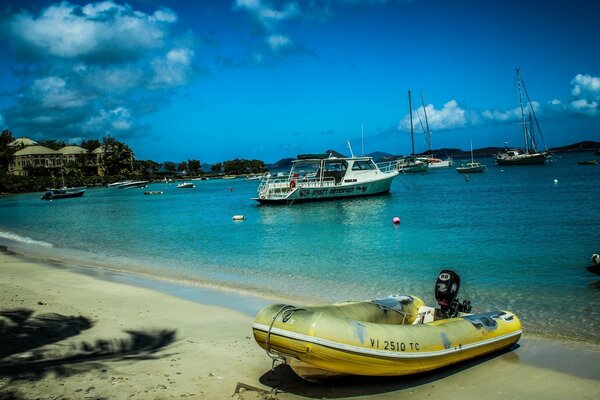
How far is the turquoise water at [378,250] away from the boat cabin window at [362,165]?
797cm

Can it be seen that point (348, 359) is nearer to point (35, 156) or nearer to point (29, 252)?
point (29, 252)

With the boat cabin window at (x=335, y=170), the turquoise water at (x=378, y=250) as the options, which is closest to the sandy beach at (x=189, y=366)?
the turquoise water at (x=378, y=250)

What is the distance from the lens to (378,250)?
63.3 ft

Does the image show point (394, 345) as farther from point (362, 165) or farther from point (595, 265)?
point (362, 165)

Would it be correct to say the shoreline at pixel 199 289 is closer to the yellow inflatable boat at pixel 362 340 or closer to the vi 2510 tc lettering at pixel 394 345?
the yellow inflatable boat at pixel 362 340

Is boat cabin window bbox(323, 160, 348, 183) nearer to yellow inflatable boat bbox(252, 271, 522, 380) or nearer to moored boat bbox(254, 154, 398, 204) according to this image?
moored boat bbox(254, 154, 398, 204)

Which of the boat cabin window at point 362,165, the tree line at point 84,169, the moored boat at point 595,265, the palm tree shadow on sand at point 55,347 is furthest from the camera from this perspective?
the tree line at point 84,169

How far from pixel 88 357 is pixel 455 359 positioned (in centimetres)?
521

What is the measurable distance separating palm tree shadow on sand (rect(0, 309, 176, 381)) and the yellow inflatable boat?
240cm

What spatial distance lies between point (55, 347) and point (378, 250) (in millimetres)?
13669

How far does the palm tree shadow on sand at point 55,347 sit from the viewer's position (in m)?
6.48

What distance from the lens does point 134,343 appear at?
794cm

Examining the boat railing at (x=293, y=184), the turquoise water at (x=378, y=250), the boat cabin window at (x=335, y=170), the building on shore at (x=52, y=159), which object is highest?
the building on shore at (x=52, y=159)

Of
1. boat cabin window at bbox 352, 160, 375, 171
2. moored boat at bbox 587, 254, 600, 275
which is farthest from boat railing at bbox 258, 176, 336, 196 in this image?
moored boat at bbox 587, 254, 600, 275
